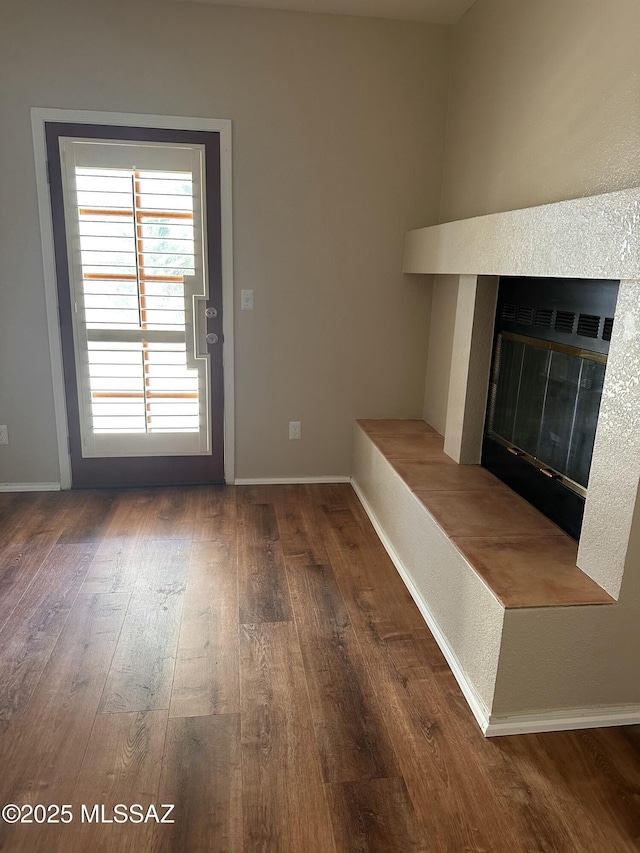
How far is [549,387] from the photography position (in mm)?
2295

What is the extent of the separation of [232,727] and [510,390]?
1768 millimetres

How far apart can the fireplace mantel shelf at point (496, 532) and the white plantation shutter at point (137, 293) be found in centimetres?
124

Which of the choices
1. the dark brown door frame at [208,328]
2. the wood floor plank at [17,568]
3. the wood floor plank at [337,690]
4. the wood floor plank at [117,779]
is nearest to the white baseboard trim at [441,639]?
the wood floor plank at [337,690]

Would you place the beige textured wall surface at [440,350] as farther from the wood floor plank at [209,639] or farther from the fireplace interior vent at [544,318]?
the wood floor plank at [209,639]

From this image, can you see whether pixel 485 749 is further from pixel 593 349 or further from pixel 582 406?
pixel 593 349

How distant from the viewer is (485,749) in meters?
A: 1.74

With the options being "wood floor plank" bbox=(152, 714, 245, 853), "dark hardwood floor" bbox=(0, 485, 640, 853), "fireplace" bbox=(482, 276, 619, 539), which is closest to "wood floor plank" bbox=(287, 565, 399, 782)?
"dark hardwood floor" bbox=(0, 485, 640, 853)

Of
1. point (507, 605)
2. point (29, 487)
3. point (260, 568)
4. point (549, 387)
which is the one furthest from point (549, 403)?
point (29, 487)

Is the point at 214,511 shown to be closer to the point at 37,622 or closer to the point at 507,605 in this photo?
the point at 37,622

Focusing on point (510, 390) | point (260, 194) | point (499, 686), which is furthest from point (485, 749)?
point (260, 194)

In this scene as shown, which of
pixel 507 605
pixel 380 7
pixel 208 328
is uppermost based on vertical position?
pixel 380 7

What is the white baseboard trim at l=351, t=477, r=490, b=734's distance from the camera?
1.84m

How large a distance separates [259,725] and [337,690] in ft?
0.95

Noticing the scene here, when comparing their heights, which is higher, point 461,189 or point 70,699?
point 461,189
